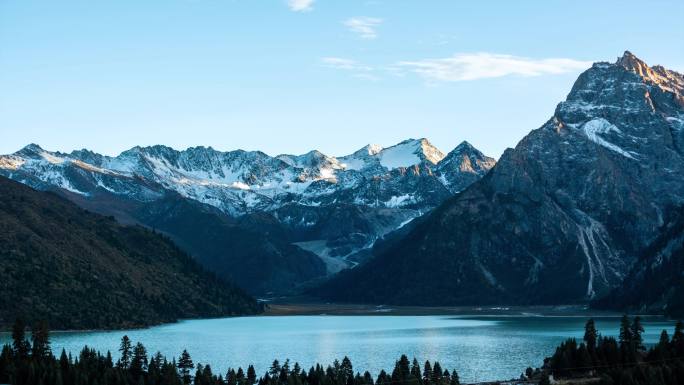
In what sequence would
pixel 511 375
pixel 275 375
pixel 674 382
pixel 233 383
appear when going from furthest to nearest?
pixel 511 375, pixel 275 375, pixel 233 383, pixel 674 382

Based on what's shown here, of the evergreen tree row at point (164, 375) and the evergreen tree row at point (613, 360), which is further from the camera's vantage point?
the evergreen tree row at point (164, 375)

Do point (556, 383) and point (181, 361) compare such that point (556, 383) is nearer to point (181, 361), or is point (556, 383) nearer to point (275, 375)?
point (275, 375)

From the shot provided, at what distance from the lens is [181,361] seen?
7259 inches

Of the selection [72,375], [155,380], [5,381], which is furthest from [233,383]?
[5,381]

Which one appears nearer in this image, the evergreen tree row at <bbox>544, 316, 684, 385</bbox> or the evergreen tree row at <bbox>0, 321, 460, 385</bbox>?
the evergreen tree row at <bbox>544, 316, 684, 385</bbox>

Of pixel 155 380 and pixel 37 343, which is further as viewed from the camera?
pixel 37 343

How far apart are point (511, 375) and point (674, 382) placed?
42728 millimetres

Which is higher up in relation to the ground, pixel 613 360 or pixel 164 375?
pixel 613 360

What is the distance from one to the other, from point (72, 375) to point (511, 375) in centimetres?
7283

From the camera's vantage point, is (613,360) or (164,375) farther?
(613,360)

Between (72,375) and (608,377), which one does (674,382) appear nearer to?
(608,377)

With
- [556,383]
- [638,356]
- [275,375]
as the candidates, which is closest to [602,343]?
[638,356]

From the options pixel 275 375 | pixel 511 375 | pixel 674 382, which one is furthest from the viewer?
pixel 511 375

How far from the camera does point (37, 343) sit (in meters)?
196
